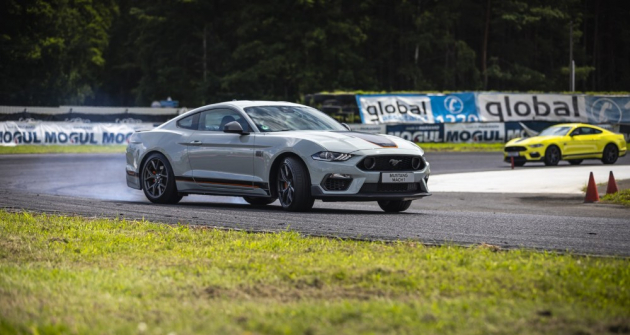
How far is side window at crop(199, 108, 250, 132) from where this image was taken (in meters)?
12.8

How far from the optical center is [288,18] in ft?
215

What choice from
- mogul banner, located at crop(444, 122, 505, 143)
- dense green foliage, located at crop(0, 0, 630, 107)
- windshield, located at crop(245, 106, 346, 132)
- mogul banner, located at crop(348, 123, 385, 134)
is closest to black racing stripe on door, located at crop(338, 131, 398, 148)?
windshield, located at crop(245, 106, 346, 132)

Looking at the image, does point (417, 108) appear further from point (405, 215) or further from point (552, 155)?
point (405, 215)

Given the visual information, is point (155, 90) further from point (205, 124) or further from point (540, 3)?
point (205, 124)

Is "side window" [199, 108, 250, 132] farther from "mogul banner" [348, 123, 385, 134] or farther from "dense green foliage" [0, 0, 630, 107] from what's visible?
"dense green foliage" [0, 0, 630, 107]

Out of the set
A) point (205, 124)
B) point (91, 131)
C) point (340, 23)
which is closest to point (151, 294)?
point (205, 124)

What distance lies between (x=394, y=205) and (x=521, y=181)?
911 cm

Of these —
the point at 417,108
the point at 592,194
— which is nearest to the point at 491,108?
the point at 417,108

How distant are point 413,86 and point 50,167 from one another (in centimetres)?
4732

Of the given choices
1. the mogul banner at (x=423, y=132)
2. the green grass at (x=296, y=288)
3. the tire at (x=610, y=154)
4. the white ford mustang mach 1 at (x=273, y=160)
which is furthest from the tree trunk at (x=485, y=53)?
the green grass at (x=296, y=288)

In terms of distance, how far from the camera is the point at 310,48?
6406 cm

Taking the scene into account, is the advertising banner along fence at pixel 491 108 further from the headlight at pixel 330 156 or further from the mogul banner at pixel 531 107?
the headlight at pixel 330 156

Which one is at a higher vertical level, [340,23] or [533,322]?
[340,23]

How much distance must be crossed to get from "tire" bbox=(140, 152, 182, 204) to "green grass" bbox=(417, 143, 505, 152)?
24.1 meters
